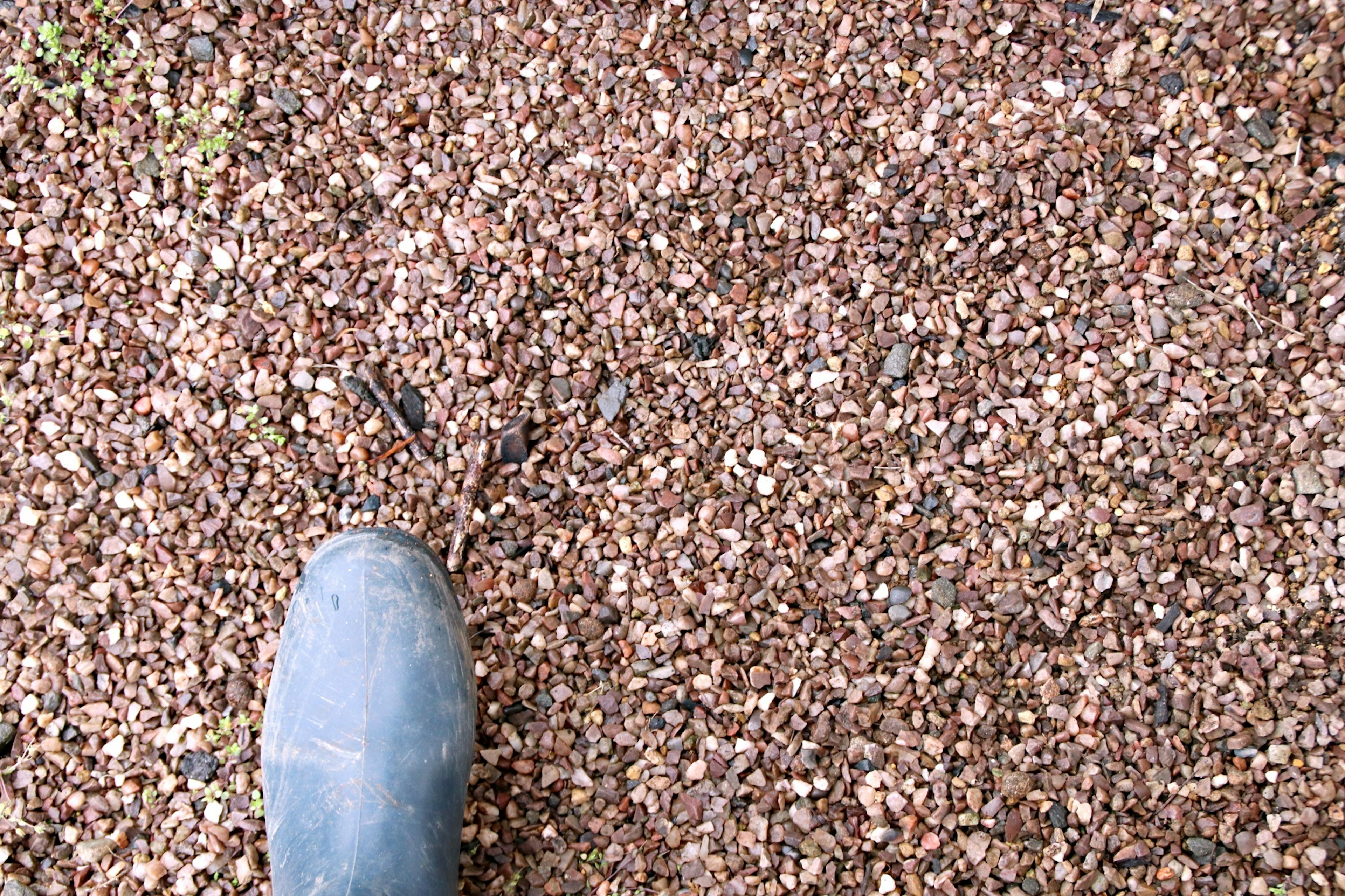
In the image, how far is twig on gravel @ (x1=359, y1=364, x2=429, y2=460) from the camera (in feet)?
6.68

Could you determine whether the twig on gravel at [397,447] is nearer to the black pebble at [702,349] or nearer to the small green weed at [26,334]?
the black pebble at [702,349]

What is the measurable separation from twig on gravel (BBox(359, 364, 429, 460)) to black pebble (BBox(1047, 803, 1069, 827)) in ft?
4.98

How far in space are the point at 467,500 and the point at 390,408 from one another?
272 millimetres

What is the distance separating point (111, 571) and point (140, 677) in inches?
9.4

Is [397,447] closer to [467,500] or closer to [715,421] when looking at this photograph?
[467,500]

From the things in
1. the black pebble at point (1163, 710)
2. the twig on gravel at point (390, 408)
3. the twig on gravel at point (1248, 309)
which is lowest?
the twig on gravel at point (390, 408)

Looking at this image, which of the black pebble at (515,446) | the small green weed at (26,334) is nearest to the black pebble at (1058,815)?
the black pebble at (515,446)

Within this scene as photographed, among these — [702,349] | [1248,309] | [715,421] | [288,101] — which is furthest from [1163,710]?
[288,101]

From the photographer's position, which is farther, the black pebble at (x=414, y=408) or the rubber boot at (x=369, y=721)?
the black pebble at (x=414, y=408)

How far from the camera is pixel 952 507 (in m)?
2.02

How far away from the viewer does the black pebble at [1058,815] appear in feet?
6.24

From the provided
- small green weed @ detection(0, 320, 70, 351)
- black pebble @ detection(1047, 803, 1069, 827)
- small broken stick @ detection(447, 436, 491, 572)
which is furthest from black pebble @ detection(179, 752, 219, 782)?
black pebble @ detection(1047, 803, 1069, 827)

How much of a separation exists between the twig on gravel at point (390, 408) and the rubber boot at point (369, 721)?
0.22 metres

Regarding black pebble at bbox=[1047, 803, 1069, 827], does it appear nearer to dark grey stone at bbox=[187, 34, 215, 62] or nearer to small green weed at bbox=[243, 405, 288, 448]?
small green weed at bbox=[243, 405, 288, 448]
